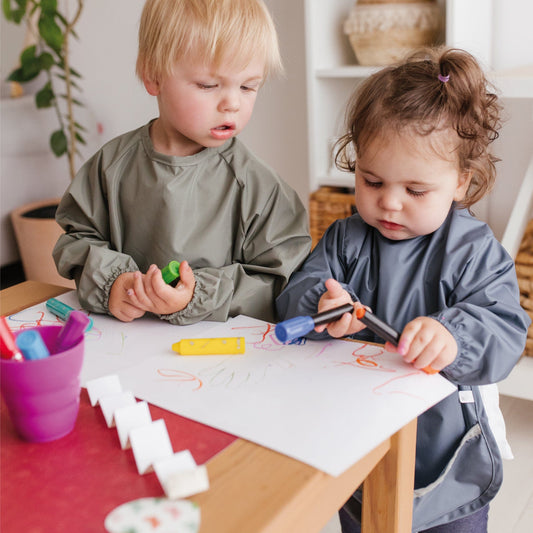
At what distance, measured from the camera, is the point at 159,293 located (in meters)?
0.90

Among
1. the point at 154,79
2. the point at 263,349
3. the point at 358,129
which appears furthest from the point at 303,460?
the point at 154,79

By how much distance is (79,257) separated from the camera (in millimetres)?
1039

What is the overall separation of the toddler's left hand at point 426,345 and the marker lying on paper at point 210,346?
0.18 meters

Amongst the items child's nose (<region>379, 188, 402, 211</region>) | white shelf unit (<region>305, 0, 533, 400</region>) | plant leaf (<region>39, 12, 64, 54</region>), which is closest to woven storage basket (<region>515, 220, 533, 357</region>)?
white shelf unit (<region>305, 0, 533, 400</region>)

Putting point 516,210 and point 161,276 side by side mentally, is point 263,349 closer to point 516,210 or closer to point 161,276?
point 161,276

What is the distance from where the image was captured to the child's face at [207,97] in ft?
3.07

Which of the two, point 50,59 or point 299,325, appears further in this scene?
point 50,59

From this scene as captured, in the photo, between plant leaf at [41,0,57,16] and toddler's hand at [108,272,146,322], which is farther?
plant leaf at [41,0,57,16]

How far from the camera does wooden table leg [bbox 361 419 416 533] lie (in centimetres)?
71

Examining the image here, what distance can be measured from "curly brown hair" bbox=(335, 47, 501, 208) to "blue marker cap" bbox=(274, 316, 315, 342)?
0.94ft

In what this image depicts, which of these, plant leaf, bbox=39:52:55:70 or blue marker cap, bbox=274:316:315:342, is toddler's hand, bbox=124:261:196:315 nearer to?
blue marker cap, bbox=274:316:315:342

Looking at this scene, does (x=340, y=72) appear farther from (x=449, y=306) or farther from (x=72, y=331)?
(x=72, y=331)

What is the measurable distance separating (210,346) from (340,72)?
48.8 inches

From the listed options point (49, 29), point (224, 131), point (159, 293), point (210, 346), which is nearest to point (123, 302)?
point (159, 293)
